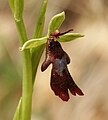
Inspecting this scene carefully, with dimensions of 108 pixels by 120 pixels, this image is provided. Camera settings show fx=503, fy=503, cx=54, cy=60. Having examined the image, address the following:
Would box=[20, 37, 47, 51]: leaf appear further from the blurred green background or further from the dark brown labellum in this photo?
the blurred green background

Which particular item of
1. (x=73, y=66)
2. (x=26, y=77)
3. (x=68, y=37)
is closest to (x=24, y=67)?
(x=26, y=77)

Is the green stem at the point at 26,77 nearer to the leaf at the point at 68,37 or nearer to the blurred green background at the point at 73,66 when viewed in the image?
the leaf at the point at 68,37

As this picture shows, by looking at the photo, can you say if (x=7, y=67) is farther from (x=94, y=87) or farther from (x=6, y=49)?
(x=94, y=87)

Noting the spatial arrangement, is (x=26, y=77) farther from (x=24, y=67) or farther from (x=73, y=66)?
(x=73, y=66)

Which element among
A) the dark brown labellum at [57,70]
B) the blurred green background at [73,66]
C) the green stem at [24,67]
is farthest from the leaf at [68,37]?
the blurred green background at [73,66]

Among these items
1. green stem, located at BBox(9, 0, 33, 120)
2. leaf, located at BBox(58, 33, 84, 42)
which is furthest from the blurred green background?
leaf, located at BBox(58, 33, 84, 42)

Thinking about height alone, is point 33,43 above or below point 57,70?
above
